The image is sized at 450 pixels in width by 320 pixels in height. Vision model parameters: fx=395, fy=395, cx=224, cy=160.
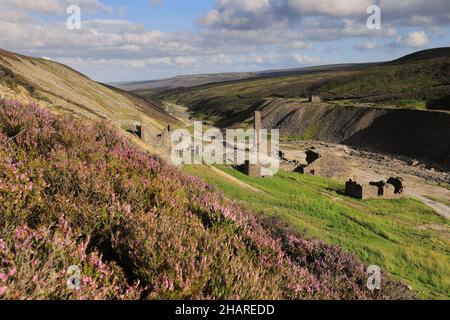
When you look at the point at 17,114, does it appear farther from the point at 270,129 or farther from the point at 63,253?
the point at 270,129

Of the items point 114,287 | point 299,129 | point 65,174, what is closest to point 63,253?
point 114,287

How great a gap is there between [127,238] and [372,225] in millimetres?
20748

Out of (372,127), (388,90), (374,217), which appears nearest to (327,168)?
(374,217)

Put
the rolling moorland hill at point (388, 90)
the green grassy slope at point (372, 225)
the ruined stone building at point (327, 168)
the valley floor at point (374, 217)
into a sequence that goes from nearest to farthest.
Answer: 1. the green grassy slope at point (372, 225)
2. the valley floor at point (374, 217)
3. the ruined stone building at point (327, 168)
4. the rolling moorland hill at point (388, 90)

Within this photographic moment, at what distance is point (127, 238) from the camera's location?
4.81 m

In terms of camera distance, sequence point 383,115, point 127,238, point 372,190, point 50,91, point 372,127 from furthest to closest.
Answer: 1. point 383,115
2. point 372,127
3. point 50,91
4. point 372,190
5. point 127,238

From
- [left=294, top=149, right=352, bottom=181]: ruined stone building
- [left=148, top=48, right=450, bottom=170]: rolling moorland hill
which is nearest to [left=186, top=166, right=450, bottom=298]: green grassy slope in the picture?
[left=294, top=149, right=352, bottom=181]: ruined stone building

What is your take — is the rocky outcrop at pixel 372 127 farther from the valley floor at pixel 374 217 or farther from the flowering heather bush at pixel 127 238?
the flowering heather bush at pixel 127 238

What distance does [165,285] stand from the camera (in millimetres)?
4113

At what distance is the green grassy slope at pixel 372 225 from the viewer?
49.6 feet

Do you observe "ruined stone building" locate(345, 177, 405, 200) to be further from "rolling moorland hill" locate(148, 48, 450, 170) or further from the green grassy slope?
"rolling moorland hill" locate(148, 48, 450, 170)

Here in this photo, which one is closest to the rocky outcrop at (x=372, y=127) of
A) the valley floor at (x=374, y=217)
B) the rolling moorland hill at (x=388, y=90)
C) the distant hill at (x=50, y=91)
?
the rolling moorland hill at (x=388, y=90)

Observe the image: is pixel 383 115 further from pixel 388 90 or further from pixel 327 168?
pixel 388 90

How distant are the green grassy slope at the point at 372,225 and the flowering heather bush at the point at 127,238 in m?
5.29
